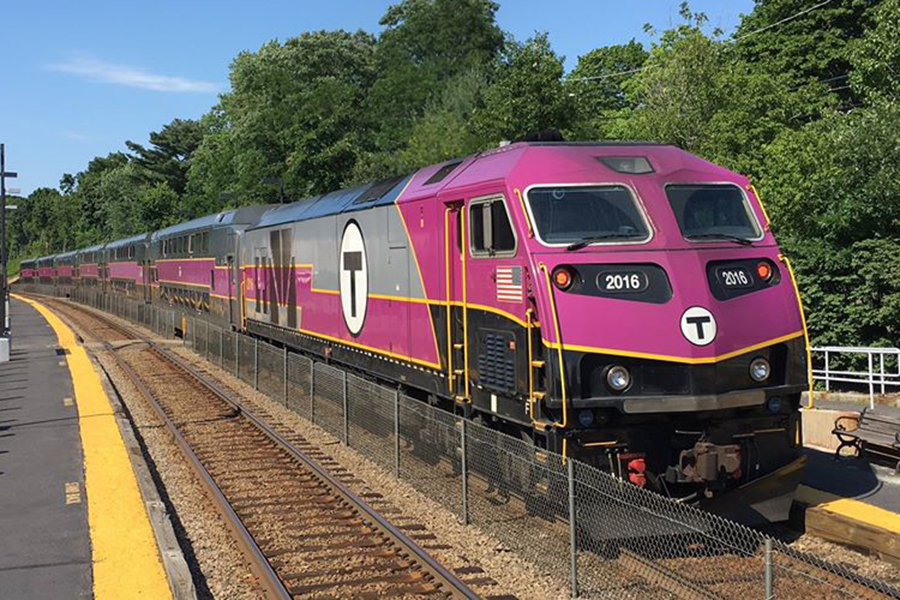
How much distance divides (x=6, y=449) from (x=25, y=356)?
1568 centimetres

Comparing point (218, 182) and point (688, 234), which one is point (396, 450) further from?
point (218, 182)

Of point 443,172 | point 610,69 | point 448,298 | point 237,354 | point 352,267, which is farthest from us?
point 610,69

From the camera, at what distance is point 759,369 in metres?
8.07

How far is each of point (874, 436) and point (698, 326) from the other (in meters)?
4.67

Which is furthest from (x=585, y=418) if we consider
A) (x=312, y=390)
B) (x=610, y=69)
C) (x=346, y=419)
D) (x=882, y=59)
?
(x=610, y=69)

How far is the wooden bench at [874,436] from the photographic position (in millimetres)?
10835

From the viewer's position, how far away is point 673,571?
732 cm

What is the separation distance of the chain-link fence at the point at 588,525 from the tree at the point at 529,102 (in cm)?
1862

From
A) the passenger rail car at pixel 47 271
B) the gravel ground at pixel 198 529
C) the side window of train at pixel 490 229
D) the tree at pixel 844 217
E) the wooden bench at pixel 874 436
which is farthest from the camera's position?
the passenger rail car at pixel 47 271

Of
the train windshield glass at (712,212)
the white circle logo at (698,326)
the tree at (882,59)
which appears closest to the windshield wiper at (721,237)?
the train windshield glass at (712,212)

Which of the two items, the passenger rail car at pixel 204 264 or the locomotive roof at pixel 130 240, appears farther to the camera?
the locomotive roof at pixel 130 240

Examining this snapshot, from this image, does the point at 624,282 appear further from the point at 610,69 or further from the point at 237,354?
the point at 610,69

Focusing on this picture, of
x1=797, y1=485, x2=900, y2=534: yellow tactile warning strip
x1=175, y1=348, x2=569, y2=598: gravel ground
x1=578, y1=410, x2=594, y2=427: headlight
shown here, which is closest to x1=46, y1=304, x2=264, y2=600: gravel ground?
x1=175, y1=348, x2=569, y2=598: gravel ground

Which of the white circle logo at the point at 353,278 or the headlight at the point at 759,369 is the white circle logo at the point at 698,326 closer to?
the headlight at the point at 759,369
